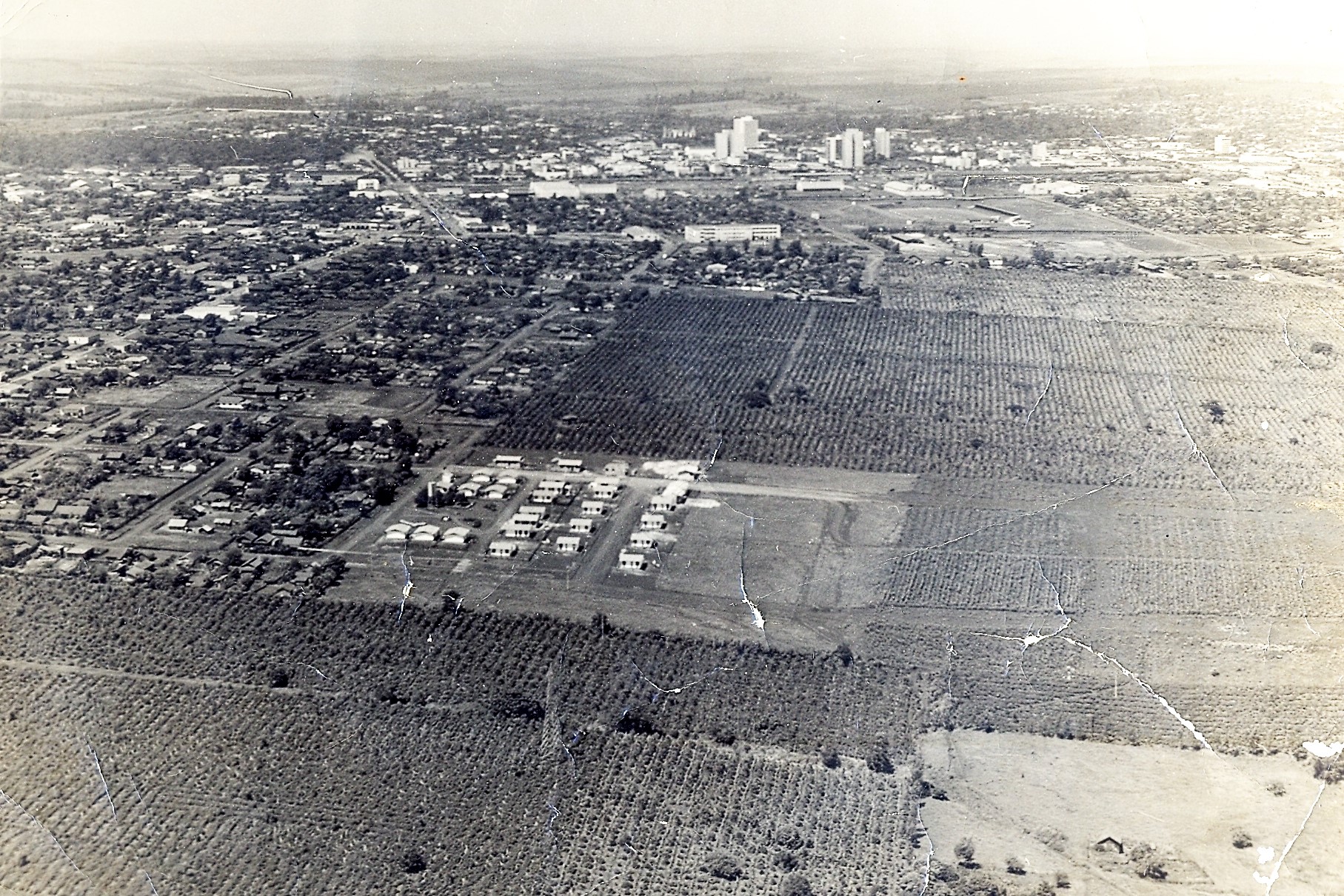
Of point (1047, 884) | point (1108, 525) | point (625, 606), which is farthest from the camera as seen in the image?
point (1108, 525)

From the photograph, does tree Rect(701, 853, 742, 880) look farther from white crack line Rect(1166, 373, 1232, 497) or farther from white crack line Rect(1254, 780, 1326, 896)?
white crack line Rect(1166, 373, 1232, 497)

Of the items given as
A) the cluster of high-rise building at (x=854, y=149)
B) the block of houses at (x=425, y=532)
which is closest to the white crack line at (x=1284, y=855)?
the block of houses at (x=425, y=532)

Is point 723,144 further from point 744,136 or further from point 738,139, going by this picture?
point 744,136

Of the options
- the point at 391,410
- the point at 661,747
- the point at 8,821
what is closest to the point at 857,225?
the point at 391,410

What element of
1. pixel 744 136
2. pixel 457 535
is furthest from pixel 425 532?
pixel 744 136

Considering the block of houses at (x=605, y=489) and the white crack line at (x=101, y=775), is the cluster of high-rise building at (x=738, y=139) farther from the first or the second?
the white crack line at (x=101, y=775)

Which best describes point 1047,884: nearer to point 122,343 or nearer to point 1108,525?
point 1108,525
